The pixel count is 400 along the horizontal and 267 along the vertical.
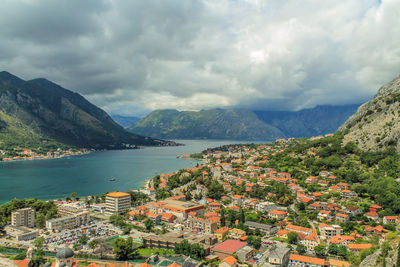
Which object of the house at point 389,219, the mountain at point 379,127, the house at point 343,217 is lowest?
the house at point 343,217

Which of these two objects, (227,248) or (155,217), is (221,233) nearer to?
(227,248)

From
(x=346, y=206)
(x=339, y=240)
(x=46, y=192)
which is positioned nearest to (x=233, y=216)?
(x=339, y=240)

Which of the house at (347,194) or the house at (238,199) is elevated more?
the house at (347,194)

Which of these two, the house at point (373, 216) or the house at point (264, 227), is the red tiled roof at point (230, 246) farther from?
the house at point (373, 216)

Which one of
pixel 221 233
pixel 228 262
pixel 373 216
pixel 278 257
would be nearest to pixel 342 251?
pixel 278 257

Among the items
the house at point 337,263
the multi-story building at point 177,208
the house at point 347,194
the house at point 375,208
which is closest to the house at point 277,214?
the multi-story building at point 177,208

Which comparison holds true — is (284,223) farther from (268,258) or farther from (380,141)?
(380,141)
